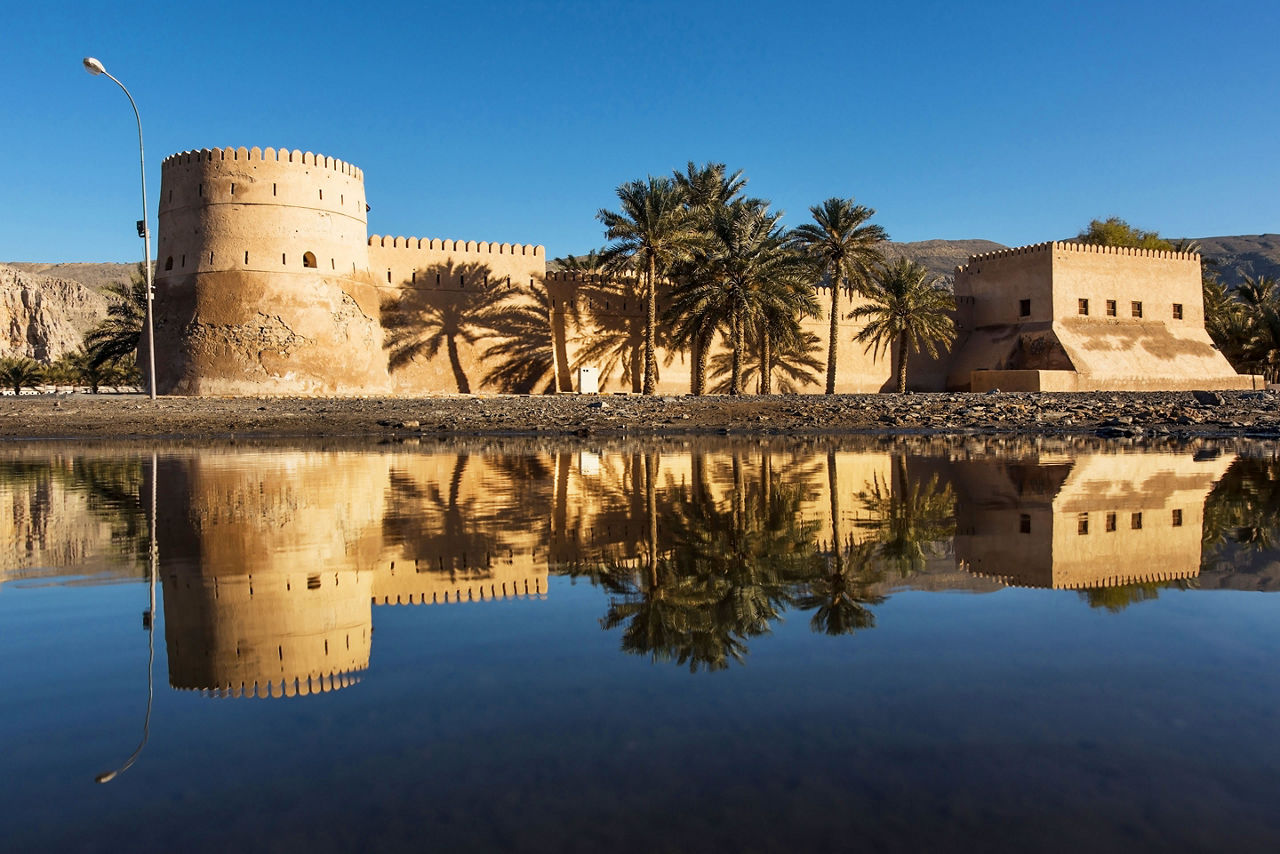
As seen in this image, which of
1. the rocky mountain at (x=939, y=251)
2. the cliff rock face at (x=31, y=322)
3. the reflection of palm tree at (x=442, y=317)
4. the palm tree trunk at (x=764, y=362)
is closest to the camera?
the reflection of palm tree at (x=442, y=317)

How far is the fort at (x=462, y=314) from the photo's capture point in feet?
74.0

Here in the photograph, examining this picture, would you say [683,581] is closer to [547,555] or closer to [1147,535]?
[547,555]

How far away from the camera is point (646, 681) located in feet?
9.46

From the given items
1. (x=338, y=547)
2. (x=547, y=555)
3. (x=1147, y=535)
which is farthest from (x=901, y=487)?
(x=338, y=547)

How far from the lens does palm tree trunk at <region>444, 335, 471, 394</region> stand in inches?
1025

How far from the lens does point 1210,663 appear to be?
303 cm

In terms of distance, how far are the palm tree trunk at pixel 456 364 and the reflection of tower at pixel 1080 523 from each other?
1807cm

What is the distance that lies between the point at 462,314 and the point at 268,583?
73.5 feet

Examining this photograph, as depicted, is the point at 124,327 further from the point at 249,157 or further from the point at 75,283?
the point at 75,283

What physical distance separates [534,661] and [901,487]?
568cm

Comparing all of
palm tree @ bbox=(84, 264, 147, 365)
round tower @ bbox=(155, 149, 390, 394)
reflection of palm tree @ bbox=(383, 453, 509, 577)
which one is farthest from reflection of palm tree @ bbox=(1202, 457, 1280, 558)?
palm tree @ bbox=(84, 264, 147, 365)

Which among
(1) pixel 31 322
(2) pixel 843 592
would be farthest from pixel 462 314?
(1) pixel 31 322

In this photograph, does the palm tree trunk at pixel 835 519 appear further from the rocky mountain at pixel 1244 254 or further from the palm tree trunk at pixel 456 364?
the rocky mountain at pixel 1244 254

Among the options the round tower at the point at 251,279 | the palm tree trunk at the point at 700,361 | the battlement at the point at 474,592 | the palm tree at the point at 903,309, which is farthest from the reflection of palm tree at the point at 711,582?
the palm tree at the point at 903,309
